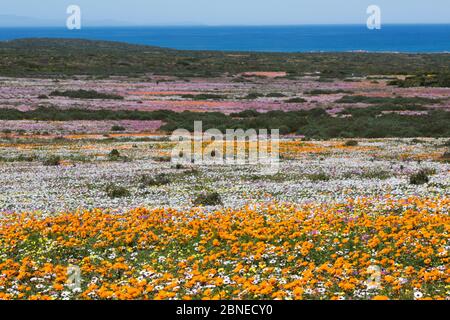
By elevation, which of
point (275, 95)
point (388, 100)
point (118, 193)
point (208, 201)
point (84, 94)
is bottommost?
point (118, 193)

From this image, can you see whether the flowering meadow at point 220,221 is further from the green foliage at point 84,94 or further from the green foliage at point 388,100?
the green foliage at point 84,94

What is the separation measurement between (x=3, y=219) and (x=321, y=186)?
11.8 m

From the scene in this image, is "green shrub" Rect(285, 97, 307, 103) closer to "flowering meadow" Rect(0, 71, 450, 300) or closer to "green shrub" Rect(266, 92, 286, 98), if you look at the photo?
"green shrub" Rect(266, 92, 286, 98)

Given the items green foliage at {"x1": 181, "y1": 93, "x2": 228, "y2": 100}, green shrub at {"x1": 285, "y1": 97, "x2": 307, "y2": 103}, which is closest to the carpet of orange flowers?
green shrub at {"x1": 285, "y1": 97, "x2": 307, "y2": 103}

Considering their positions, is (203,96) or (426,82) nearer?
(203,96)

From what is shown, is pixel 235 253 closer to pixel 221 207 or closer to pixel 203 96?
pixel 221 207

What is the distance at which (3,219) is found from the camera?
17938 millimetres

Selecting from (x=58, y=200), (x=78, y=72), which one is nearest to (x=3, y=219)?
(x=58, y=200)

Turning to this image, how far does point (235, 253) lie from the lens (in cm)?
1305

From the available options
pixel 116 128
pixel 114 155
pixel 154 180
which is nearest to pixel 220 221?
pixel 154 180

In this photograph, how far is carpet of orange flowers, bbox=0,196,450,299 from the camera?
1020 centimetres

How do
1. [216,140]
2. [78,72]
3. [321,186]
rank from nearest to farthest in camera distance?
1. [321,186]
2. [216,140]
3. [78,72]

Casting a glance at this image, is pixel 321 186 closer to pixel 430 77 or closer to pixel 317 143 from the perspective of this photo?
pixel 317 143

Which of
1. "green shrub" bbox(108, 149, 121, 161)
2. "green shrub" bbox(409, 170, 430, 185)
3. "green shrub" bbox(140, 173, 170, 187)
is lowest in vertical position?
"green shrub" bbox(108, 149, 121, 161)
